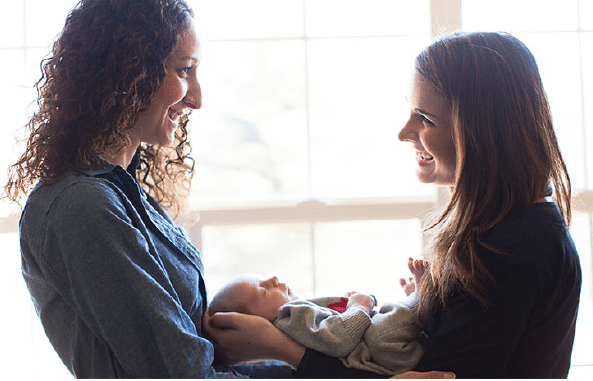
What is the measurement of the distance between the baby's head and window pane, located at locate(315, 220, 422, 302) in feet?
3.68

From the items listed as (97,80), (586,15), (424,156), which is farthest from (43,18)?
(586,15)

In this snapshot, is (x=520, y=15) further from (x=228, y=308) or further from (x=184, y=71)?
(x=228, y=308)

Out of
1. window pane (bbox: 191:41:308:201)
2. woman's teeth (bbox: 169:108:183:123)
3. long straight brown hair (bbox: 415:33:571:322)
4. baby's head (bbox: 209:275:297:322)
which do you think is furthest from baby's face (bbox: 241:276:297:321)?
window pane (bbox: 191:41:308:201)

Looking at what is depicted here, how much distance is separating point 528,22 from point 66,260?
236 centimetres

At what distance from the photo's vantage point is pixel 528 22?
9.80 ft

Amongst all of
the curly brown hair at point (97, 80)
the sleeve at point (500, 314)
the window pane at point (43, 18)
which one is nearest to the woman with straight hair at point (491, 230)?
the sleeve at point (500, 314)

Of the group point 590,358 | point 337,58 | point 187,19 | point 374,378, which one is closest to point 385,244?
point 337,58

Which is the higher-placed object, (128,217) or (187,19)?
(187,19)

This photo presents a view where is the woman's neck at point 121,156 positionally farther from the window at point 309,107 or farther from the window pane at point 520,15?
the window pane at point 520,15

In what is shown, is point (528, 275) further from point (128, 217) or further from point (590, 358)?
point (590, 358)

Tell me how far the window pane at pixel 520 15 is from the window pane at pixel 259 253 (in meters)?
1.25

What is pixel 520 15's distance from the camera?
2988 mm

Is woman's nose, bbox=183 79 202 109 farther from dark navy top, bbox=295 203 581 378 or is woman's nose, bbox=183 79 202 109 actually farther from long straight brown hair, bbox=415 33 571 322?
dark navy top, bbox=295 203 581 378

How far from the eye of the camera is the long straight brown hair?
171 centimetres
